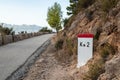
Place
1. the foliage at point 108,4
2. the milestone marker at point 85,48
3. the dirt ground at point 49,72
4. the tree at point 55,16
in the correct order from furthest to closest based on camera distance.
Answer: the tree at point 55,16 < the foliage at point 108,4 < the dirt ground at point 49,72 < the milestone marker at point 85,48

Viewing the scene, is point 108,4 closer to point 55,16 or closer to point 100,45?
point 100,45

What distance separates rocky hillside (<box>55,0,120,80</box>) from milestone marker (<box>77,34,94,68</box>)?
0.27m

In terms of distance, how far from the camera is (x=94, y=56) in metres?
11.1

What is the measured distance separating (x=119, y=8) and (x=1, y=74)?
4.89 m

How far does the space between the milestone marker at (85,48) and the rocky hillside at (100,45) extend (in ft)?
0.88

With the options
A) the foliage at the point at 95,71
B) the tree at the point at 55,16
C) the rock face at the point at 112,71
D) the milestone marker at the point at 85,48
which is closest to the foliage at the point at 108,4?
the milestone marker at the point at 85,48

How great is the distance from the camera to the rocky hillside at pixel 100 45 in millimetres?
7799

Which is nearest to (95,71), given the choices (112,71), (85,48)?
(112,71)

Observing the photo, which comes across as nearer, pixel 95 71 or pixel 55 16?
pixel 95 71

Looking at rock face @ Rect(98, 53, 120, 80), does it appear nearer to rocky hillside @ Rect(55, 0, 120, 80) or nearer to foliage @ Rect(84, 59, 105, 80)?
rocky hillside @ Rect(55, 0, 120, 80)

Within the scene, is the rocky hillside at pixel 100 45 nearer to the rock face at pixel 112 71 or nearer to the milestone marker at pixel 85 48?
the rock face at pixel 112 71

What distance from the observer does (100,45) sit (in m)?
11.4

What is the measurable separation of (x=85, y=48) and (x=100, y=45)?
70cm

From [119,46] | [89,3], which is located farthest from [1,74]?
[89,3]
